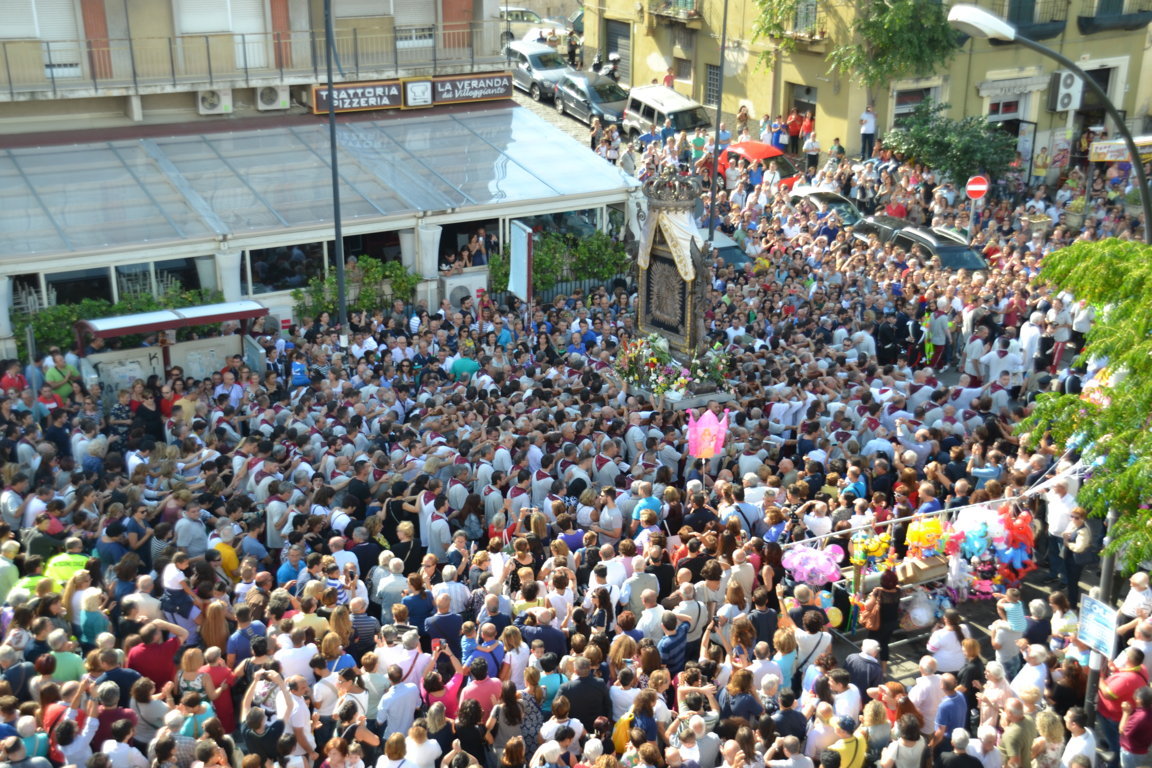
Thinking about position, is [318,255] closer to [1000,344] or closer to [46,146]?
[46,146]

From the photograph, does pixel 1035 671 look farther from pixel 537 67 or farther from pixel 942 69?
pixel 537 67

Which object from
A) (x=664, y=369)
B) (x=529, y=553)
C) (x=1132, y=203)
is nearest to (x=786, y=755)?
(x=529, y=553)

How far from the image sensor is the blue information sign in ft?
32.2

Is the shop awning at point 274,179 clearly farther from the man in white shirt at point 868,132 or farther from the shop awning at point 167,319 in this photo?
the man in white shirt at point 868,132

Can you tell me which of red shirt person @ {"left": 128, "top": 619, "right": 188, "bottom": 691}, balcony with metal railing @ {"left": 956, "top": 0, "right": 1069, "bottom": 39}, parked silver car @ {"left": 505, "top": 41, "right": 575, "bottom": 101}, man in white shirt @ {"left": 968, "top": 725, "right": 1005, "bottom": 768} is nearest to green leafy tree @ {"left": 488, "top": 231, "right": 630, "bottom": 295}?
parked silver car @ {"left": 505, "top": 41, "right": 575, "bottom": 101}

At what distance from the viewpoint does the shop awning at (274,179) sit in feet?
68.0

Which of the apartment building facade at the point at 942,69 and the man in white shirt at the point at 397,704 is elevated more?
the apartment building facade at the point at 942,69

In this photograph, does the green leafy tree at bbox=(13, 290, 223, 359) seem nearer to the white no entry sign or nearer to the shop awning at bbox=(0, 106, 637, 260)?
the shop awning at bbox=(0, 106, 637, 260)

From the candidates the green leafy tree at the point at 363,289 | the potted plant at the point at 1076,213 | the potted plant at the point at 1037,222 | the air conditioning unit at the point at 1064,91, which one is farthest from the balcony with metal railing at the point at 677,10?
the green leafy tree at the point at 363,289

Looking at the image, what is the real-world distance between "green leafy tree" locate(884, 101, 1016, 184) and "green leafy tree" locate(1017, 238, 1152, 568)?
1769 centimetres

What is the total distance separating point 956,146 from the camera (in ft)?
91.5

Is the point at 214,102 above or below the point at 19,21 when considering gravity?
below

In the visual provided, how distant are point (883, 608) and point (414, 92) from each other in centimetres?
1762

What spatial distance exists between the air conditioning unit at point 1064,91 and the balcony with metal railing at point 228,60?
13.5 m
